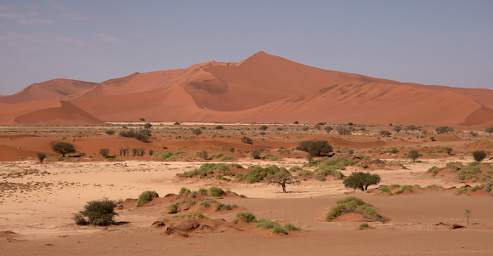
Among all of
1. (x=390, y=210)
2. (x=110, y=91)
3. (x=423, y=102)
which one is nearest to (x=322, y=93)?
(x=423, y=102)

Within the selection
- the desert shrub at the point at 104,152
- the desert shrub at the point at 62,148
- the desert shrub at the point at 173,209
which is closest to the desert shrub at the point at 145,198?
the desert shrub at the point at 173,209

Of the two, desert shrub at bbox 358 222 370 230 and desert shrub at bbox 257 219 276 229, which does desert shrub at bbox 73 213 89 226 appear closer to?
desert shrub at bbox 257 219 276 229

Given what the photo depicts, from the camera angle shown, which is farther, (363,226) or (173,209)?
(173,209)

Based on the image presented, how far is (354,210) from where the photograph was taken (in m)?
19.1

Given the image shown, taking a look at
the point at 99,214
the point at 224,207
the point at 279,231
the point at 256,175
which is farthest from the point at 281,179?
the point at 279,231

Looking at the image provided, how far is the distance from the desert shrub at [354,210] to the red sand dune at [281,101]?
A: 314ft

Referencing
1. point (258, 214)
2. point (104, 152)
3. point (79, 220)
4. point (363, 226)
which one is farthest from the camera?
point (104, 152)

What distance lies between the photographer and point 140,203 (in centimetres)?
2328

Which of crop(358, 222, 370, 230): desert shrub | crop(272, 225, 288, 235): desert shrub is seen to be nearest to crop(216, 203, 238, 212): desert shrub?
crop(272, 225, 288, 235): desert shrub

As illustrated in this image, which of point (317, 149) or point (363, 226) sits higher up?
point (317, 149)

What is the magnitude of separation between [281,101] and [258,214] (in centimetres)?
12706

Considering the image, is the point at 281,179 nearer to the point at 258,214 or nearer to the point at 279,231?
the point at 258,214

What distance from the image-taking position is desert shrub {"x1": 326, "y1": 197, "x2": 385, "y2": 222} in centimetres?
1867

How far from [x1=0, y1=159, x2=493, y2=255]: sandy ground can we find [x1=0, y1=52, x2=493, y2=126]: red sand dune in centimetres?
8810
